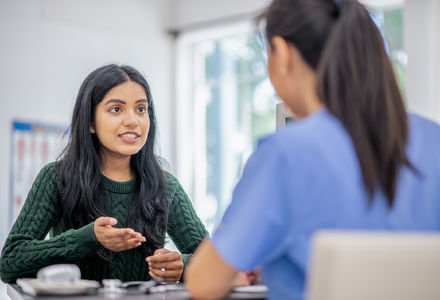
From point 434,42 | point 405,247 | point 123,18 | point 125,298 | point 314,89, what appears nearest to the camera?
point 405,247

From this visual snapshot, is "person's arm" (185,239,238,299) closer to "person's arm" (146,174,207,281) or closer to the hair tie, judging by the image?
the hair tie

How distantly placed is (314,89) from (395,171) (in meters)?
0.23

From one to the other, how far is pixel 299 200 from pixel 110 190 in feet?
4.44

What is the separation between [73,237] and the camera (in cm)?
210

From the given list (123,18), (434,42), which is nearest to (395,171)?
(434,42)

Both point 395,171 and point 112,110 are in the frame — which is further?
point 112,110

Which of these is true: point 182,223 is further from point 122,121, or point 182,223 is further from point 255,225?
point 255,225

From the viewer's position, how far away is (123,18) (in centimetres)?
613

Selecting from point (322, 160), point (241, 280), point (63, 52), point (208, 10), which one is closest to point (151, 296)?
point (241, 280)

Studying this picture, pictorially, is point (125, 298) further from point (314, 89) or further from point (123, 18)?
point (123, 18)

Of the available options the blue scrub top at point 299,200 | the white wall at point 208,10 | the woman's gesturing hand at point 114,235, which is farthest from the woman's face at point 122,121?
the white wall at point 208,10

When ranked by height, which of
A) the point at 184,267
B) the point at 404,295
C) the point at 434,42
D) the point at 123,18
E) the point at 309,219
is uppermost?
the point at 123,18

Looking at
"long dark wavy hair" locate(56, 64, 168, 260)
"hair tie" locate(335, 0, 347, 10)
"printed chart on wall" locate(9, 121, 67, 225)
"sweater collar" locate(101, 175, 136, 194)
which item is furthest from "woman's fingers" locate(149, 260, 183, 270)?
"printed chart on wall" locate(9, 121, 67, 225)

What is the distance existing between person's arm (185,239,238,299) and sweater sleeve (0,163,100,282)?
0.83 meters
